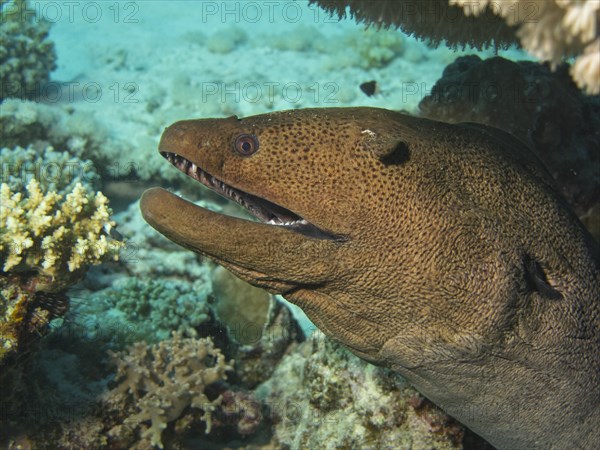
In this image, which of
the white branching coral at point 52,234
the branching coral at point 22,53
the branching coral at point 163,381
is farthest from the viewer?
the branching coral at point 22,53

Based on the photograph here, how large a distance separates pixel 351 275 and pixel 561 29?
53.0 inches

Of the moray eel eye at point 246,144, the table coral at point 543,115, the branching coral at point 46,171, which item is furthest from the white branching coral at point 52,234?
the table coral at point 543,115

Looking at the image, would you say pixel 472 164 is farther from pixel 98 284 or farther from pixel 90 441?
pixel 98 284

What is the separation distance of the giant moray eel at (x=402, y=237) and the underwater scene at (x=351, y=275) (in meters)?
0.01

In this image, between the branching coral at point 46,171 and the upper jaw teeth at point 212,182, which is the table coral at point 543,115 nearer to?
the upper jaw teeth at point 212,182

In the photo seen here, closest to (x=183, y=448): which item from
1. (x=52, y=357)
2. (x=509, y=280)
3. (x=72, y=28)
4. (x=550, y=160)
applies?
(x=52, y=357)

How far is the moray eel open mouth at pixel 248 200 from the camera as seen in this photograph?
233 centimetres

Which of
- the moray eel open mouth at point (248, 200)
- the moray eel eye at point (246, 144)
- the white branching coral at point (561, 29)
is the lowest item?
the moray eel open mouth at point (248, 200)

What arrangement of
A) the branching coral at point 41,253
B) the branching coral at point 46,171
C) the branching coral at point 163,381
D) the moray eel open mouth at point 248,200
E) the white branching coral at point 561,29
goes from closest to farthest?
the white branching coral at point 561,29
the moray eel open mouth at point 248,200
the branching coral at point 41,253
the branching coral at point 163,381
the branching coral at point 46,171

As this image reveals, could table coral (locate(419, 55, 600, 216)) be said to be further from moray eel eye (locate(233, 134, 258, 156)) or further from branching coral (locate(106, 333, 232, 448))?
branching coral (locate(106, 333, 232, 448))

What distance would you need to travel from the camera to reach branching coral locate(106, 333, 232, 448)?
10.9 ft

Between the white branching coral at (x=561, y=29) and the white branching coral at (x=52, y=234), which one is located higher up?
the white branching coral at (x=561, y=29)

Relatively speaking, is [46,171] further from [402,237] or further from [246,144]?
[402,237]

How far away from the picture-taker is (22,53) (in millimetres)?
10586
